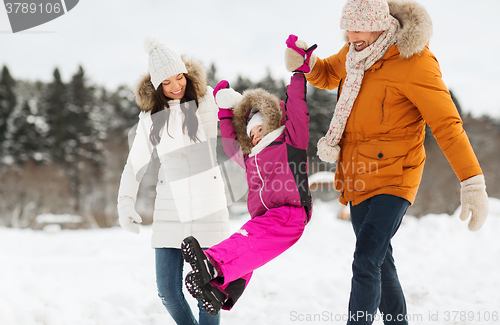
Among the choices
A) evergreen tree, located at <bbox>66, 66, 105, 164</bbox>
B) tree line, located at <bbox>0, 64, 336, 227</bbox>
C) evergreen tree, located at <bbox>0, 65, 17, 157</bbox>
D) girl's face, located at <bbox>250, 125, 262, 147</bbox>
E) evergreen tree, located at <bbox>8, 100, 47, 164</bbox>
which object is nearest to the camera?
girl's face, located at <bbox>250, 125, 262, 147</bbox>

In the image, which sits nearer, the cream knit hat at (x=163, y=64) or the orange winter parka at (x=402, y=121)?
the orange winter parka at (x=402, y=121)

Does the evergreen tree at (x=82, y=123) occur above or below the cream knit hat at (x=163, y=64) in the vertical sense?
below

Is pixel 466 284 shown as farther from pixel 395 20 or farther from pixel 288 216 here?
pixel 395 20

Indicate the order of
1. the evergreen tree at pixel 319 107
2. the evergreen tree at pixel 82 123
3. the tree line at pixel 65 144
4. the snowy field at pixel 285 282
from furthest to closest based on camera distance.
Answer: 1. the evergreen tree at pixel 82 123
2. the tree line at pixel 65 144
3. the evergreen tree at pixel 319 107
4. the snowy field at pixel 285 282

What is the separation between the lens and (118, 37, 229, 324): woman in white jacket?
247 cm

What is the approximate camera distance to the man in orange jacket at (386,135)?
1.90 metres

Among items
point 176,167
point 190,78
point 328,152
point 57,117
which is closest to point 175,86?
point 190,78

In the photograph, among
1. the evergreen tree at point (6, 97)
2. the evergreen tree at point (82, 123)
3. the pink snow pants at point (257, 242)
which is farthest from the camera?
the evergreen tree at point (82, 123)

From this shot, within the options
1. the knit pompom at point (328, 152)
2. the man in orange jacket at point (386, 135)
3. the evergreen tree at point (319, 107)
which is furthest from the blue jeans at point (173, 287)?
the evergreen tree at point (319, 107)

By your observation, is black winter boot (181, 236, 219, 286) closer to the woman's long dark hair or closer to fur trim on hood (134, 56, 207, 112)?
the woman's long dark hair

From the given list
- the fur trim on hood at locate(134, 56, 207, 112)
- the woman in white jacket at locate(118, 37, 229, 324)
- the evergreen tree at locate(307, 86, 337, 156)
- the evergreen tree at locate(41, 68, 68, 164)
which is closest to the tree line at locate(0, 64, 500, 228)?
the evergreen tree at locate(41, 68, 68, 164)

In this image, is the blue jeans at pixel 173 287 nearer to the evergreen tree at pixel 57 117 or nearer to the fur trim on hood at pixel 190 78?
the fur trim on hood at pixel 190 78

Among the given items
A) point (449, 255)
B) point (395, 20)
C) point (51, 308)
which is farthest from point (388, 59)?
point (449, 255)

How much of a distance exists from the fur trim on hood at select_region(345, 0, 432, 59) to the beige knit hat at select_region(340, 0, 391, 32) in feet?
0.33
